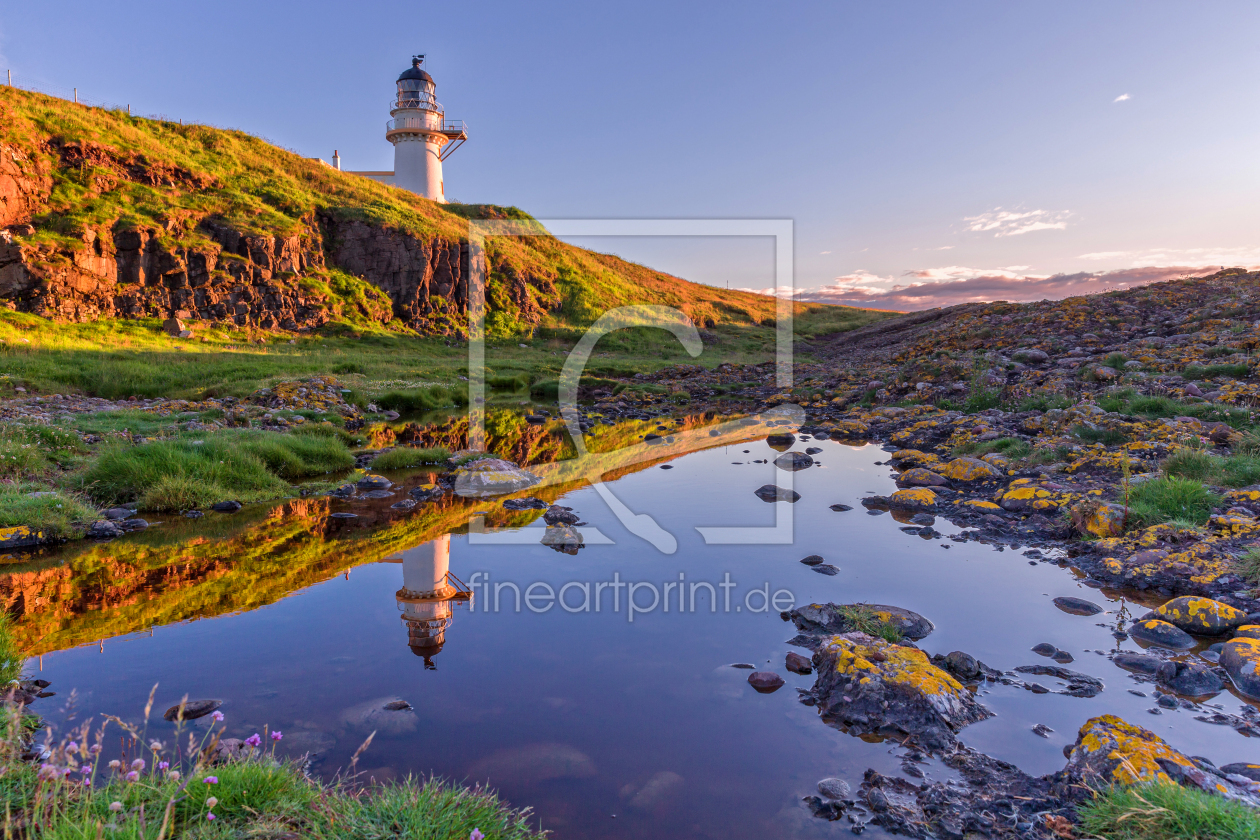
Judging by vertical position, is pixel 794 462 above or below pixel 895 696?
above

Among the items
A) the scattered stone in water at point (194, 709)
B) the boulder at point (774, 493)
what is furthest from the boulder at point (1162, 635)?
the scattered stone in water at point (194, 709)

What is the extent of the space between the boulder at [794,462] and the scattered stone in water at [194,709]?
39.9 ft

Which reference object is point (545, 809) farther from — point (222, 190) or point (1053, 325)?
point (222, 190)

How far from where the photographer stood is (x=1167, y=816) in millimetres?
3182

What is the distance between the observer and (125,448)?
36.4ft

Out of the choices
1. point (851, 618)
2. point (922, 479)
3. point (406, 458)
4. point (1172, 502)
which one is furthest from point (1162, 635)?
point (406, 458)

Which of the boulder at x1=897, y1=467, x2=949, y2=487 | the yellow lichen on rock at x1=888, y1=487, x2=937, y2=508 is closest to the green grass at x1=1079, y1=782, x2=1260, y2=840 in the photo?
the yellow lichen on rock at x1=888, y1=487, x2=937, y2=508

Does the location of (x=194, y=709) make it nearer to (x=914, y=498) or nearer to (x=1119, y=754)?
(x=1119, y=754)

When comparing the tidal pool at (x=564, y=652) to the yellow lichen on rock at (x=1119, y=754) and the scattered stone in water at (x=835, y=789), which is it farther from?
the yellow lichen on rock at (x=1119, y=754)

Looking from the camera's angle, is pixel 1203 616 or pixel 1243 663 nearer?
pixel 1243 663

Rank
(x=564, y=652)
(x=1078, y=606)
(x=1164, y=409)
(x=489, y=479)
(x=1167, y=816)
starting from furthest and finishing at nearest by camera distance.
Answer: (x=1164, y=409)
(x=489, y=479)
(x=1078, y=606)
(x=564, y=652)
(x=1167, y=816)

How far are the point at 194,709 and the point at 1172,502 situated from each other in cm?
1130

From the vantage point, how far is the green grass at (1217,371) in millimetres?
15312

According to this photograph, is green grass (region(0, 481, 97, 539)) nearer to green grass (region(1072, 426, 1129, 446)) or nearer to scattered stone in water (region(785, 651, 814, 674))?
scattered stone in water (region(785, 651, 814, 674))
